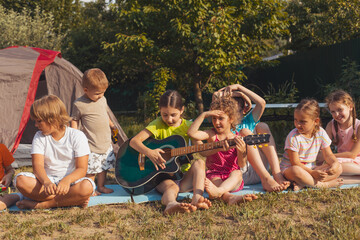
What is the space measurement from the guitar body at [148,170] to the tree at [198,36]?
18.0ft

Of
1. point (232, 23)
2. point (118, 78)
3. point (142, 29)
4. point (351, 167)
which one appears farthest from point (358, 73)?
point (118, 78)

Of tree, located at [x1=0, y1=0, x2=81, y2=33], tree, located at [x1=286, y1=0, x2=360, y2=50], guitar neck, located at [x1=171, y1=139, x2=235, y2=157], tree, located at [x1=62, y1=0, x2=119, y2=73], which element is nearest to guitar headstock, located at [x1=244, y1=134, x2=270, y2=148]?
guitar neck, located at [x1=171, y1=139, x2=235, y2=157]

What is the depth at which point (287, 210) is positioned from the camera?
2797 mm

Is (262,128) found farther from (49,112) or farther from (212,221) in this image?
(49,112)

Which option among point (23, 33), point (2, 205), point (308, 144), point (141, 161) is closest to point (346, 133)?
point (308, 144)

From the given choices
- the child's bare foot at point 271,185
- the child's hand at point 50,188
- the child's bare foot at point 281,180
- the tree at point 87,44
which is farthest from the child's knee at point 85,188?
the tree at point 87,44

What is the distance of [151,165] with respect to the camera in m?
3.30

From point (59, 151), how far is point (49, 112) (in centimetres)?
35

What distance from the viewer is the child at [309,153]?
327cm

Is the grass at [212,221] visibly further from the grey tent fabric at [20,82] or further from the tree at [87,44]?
the tree at [87,44]

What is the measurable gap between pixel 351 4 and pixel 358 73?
602 centimetres

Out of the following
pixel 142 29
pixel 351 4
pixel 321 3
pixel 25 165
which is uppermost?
pixel 321 3

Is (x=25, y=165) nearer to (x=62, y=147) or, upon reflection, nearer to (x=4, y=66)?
(x=4, y=66)

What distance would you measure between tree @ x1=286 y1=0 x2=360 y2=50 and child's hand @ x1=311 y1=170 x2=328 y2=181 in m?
7.41
